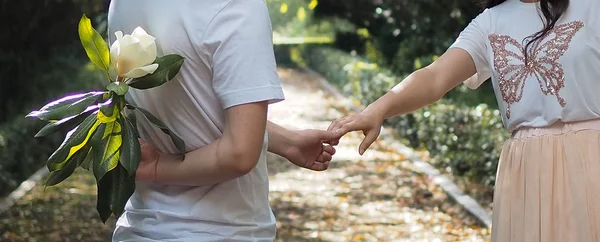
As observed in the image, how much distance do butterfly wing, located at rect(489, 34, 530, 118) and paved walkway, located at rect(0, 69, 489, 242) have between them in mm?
5689

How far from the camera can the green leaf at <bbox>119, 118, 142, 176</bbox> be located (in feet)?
7.65

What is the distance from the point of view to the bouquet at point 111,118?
2.30 metres

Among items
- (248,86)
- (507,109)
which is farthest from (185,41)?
(507,109)

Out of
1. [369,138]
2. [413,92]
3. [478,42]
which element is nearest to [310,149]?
[369,138]

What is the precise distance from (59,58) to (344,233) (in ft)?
29.8

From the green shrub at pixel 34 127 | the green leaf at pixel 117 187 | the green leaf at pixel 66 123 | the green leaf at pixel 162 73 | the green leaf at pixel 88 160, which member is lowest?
the green shrub at pixel 34 127

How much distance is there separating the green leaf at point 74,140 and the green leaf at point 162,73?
0.41 feet

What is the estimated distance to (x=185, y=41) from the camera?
2.38m

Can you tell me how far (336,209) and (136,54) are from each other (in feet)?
26.3

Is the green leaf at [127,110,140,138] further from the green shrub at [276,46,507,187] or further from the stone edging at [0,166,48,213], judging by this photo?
the green shrub at [276,46,507,187]

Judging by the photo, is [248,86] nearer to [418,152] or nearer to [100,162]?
[100,162]

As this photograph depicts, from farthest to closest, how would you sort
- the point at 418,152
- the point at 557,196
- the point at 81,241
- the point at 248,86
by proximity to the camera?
the point at 418,152, the point at 81,241, the point at 557,196, the point at 248,86

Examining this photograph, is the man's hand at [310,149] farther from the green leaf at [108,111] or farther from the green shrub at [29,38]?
the green shrub at [29,38]

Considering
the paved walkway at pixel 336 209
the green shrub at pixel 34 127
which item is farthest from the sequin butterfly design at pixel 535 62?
the green shrub at pixel 34 127
